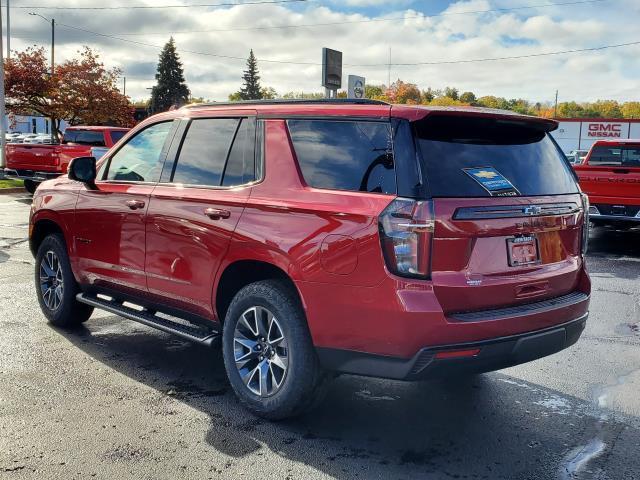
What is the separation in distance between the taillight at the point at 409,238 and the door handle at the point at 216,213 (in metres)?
1.21

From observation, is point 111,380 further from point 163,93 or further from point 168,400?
point 163,93

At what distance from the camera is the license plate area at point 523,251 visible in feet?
12.1

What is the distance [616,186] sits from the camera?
11883 mm

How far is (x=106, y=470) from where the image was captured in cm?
338

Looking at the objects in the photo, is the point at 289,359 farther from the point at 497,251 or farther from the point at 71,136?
the point at 71,136

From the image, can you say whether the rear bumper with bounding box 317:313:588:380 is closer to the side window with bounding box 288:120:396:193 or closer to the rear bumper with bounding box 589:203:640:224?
the side window with bounding box 288:120:396:193

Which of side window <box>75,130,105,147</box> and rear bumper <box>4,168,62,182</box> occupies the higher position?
side window <box>75,130,105,147</box>

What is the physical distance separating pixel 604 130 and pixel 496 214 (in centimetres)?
6431

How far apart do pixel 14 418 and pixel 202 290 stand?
52.4 inches

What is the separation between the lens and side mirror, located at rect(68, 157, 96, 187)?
545 cm

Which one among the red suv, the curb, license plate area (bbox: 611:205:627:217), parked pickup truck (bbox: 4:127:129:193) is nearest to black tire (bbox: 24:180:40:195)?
the curb

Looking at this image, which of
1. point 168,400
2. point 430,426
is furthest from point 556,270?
point 168,400

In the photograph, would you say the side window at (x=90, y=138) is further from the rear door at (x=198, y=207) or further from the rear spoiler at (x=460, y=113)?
the rear spoiler at (x=460, y=113)

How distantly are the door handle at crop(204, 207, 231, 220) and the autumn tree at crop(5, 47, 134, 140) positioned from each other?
96.7ft
